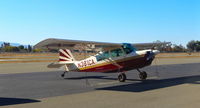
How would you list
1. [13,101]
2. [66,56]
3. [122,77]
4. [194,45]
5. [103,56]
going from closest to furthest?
[13,101], [122,77], [103,56], [66,56], [194,45]

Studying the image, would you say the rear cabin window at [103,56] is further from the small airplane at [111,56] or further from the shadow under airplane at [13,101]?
the shadow under airplane at [13,101]

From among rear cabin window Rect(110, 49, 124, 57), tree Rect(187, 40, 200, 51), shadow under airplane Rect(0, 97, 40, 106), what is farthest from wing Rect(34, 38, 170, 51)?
tree Rect(187, 40, 200, 51)

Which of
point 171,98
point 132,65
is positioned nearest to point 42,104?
point 171,98

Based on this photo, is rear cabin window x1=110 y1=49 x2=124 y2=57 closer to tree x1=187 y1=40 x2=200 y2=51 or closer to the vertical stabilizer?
the vertical stabilizer

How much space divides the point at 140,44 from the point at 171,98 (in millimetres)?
8359

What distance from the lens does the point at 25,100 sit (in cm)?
866

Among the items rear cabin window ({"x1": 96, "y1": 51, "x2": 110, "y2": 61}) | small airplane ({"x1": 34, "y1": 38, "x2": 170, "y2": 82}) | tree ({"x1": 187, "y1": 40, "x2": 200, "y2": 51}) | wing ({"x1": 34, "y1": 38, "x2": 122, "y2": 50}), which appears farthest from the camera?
tree ({"x1": 187, "y1": 40, "x2": 200, "y2": 51})

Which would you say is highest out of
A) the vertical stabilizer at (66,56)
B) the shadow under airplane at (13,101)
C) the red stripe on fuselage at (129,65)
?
the vertical stabilizer at (66,56)

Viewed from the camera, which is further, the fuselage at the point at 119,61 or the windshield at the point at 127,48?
the windshield at the point at 127,48

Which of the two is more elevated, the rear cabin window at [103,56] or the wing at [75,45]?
the wing at [75,45]

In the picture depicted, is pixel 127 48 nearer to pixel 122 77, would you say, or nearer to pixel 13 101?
pixel 122 77

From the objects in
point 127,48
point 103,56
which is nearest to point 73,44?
point 103,56

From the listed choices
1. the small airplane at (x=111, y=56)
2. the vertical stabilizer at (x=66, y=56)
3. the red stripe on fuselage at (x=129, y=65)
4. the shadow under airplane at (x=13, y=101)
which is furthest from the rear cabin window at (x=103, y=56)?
the shadow under airplane at (x=13, y=101)

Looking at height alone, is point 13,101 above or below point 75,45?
below
